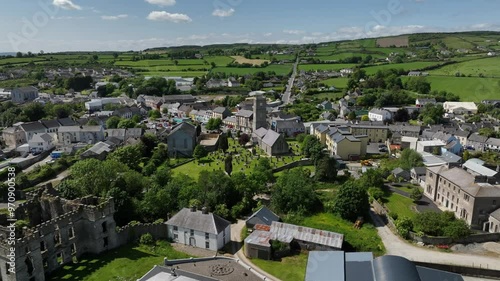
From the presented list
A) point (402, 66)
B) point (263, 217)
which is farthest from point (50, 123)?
point (402, 66)

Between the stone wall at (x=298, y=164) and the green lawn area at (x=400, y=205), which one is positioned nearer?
the green lawn area at (x=400, y=205)

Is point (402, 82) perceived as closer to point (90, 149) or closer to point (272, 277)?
point (90, 149)

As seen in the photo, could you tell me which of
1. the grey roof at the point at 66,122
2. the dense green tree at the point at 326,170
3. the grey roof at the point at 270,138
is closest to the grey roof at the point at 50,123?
the grey roof at the point at 66,122

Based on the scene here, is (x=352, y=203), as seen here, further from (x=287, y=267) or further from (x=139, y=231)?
(x=139, y=231)

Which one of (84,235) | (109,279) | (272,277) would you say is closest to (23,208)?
(84,235)

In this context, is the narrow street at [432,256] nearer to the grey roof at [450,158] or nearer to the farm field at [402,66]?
the grey roof at [450,158]

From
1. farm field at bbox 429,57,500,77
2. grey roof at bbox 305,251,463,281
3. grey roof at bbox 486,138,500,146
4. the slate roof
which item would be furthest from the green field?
grey roof at bbox 305,251,463,281
